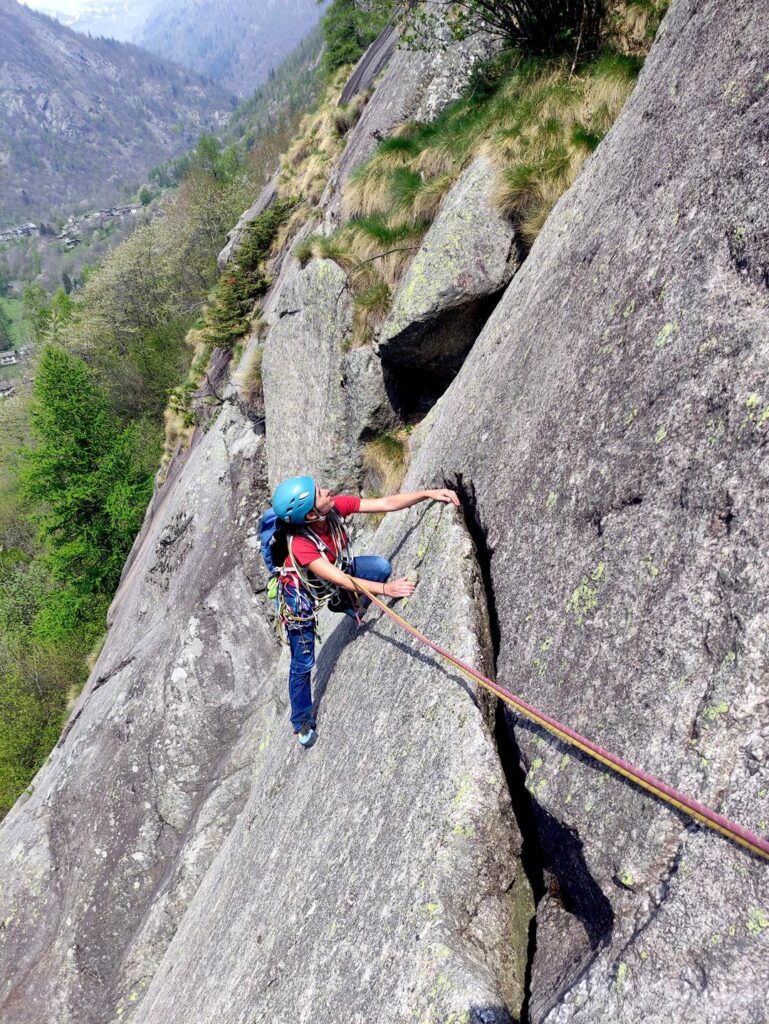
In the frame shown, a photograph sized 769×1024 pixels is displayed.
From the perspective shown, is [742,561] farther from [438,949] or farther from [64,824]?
[64,824]

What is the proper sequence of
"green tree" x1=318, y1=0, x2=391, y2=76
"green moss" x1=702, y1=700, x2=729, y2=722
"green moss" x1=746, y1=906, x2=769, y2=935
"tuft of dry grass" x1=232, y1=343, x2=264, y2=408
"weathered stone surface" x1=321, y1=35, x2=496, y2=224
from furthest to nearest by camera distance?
"green tree" x1=318, y1=0, x2=391, y2=76 < "tuft of dry grass" x1=232, y1=343, x2=264, y2=408 < "weathered stone surface" x1=321, y1=35, x2=496, y2=224 < "green moss" x1=702, y1=700, x2=729, y2=722 < "green moss" x1=746, y1=906, x2=769, y2=935

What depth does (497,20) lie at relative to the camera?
8.94 metres

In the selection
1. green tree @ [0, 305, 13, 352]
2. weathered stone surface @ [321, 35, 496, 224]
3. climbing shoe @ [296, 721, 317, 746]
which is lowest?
climbing shoe @ [296, 721, 317, 746]

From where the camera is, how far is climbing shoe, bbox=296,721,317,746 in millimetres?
6516

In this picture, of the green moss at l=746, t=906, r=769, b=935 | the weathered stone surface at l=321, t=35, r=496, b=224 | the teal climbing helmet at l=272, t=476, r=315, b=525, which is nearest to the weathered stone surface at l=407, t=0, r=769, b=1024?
the green moss at l=746, t=906, r=769, b=935

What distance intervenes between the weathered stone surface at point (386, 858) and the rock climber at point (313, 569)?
226 millimetres

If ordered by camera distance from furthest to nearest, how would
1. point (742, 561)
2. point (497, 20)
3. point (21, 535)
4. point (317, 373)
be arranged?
point (21, 535) < point (317, 373) < point (497, 20) < point (742, 561)

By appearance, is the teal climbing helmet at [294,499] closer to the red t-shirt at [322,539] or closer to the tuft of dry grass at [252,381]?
the red t-shirt at [322,539]

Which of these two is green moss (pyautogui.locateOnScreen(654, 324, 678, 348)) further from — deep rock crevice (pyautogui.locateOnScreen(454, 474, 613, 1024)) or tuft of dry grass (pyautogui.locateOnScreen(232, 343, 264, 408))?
tuft of dry grass (pyautogui.locateOnScreen(232, 343, 264, 408))

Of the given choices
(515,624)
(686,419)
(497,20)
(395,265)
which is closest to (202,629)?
(395,265)

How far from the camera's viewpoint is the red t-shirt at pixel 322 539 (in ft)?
19.5

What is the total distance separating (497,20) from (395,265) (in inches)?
147

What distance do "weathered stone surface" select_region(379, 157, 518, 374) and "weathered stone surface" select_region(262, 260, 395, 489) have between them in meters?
1.19

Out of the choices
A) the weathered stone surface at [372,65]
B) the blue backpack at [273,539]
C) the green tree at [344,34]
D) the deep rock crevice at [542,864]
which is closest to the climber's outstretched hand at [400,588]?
the deep rock crevice at [542,864]
